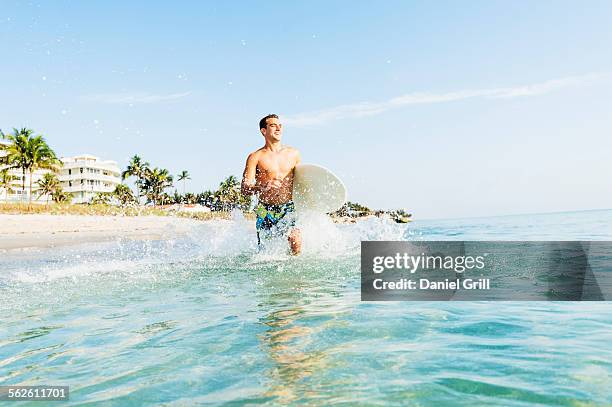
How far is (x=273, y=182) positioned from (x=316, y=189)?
2.96 ft

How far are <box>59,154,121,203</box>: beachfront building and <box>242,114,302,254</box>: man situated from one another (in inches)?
3342

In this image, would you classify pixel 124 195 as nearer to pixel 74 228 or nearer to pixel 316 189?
pixel 74 228

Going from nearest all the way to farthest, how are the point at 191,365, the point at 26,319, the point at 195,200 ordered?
the point at 191,365, the point at 26,319, the point at 195,200

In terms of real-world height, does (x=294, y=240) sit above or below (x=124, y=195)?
below

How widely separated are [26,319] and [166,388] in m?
2.39

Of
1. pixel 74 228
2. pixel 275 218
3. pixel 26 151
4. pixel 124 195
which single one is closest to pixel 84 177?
pixel 124 195

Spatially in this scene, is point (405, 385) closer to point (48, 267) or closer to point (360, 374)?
point (360, 374)

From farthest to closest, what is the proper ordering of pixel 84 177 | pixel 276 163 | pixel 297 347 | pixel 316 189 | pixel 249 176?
pixel 84 177
pixel 316 189
pixel 276 163
pixel 249 176
pixel 297 347

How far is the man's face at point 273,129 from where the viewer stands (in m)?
7.45

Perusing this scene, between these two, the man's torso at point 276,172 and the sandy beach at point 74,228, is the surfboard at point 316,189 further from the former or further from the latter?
the sandy beach at point 74,228

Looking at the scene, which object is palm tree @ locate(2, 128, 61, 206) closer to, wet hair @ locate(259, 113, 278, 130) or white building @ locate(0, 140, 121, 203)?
white building @ locate(0, 140, 121, 203)

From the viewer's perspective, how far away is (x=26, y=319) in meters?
3.80

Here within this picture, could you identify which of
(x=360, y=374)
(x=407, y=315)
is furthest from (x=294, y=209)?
(x=360, y=374)

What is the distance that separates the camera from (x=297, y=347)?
8.75 ft
